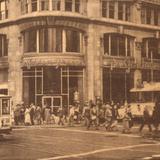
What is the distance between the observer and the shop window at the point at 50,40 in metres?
42.9

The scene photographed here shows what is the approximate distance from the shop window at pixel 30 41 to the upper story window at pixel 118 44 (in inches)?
257

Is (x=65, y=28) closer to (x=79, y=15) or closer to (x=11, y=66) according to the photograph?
(x=79, y=15)

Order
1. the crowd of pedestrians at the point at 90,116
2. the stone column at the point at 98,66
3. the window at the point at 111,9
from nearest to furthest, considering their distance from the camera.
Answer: the crowd of pedestrians at the point at 90,116, the stone column at the point at 98,66, the window at the point at 111,9

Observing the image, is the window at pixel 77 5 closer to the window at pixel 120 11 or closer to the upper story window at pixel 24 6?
the upper story window at pixel 24 6

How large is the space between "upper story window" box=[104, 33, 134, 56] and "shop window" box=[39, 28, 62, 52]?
4.84 meters

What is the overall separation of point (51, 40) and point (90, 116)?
13512mm

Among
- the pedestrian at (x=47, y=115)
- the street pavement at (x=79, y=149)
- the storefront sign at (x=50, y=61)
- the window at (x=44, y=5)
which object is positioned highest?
the window at (x=44, y=5)

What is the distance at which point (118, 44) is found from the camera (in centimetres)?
4712

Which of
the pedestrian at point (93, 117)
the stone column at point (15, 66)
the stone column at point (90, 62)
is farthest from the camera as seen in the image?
the stone column at point (15, 66)

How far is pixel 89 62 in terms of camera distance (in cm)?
4416

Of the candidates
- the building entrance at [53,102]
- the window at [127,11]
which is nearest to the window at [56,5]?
the building entrance at [53,102]

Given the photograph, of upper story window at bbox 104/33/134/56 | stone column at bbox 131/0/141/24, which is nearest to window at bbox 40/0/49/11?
upper story window at bbox 104/33/134/56

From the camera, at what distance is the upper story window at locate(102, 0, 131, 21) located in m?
46.4

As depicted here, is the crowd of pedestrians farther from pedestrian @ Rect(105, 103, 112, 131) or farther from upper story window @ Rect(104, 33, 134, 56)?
upper story window @ Rect(104, 33, 134, 56)
